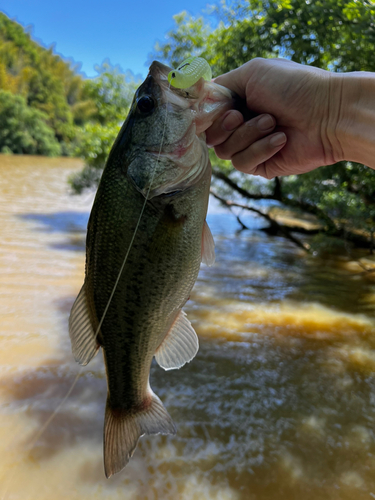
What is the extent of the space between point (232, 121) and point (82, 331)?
1411mm

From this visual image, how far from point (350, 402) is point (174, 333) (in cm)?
242

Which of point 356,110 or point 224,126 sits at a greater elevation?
point 356,110

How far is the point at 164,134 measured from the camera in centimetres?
153

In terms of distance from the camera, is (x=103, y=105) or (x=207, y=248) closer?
(x=207, y=248)

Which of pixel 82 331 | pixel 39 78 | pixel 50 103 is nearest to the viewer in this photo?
pixel 82 331

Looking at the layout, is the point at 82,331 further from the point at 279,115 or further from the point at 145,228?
the point at 279,115

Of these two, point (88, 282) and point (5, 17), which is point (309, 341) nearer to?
point (88, 282)

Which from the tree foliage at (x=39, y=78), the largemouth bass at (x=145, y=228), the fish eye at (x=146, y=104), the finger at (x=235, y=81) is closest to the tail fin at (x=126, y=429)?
the largemouth bass at (x=145, y=228)

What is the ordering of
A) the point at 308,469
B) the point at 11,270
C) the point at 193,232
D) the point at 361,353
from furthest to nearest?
1. the point at 11,270
2. the point at 361,353
3. the point at 308,469
4. the point at 193,232

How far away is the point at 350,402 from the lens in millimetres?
3238

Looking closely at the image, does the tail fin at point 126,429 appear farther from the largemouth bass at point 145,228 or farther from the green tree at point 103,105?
the green tree at point 103,105

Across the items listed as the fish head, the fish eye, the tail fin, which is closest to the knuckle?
the fish head

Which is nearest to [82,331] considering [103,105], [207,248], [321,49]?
[207,248]

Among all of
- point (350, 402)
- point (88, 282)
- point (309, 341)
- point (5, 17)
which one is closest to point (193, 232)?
point (88, 282)
